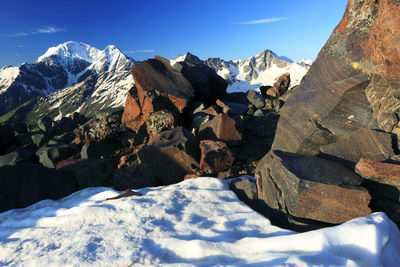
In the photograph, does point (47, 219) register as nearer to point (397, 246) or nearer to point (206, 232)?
point (206, 232)

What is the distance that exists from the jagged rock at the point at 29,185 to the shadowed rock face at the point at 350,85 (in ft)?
28.3

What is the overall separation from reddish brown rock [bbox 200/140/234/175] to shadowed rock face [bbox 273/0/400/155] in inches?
83.9

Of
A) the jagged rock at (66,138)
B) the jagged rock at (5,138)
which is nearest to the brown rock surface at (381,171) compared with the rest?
the jagged rock at (66,138)

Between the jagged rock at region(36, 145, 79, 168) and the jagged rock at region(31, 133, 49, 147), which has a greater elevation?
the jagged rock at region(31, 133, 49, 147)

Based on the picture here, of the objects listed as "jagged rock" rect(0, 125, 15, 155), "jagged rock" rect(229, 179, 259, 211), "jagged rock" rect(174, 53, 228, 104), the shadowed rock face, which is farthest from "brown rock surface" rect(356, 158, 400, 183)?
"jagged rock" rect(0, 125, 15, 155)

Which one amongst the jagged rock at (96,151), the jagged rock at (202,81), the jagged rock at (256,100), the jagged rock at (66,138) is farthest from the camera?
the jagged rock at (256,100)

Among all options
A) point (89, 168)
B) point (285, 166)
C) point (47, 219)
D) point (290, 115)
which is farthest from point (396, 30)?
point (89, 168)

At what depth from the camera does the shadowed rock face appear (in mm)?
5980

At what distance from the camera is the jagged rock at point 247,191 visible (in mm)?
6121

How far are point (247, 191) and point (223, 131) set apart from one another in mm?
4787

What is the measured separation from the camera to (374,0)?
7.38 m

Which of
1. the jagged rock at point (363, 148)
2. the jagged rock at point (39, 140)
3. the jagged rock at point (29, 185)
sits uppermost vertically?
the jagged rock at point (39, 140)

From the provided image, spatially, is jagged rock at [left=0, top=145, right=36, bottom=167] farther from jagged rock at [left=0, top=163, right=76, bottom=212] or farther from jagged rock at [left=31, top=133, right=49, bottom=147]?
jagged rock at [left=0, top=163, right=76, bottom=212]

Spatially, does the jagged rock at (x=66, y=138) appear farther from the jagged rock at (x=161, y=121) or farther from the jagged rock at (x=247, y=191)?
the jagged rock at (x=247, y=191)
